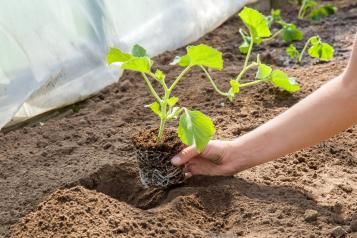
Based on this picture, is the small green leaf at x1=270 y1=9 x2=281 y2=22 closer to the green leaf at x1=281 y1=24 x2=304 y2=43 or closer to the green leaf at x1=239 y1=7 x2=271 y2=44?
the green leaf at x1=281 y1=24 x2=304 y2=43

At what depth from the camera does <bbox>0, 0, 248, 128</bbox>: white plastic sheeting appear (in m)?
3.29

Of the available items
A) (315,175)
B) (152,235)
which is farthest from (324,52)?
(152,235)

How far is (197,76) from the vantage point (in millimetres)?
3686

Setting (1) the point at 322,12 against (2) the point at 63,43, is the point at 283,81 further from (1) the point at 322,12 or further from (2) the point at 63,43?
(1) the point at 322,12

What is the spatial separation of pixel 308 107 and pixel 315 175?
0.32m

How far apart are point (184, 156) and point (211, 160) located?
0.12 meters

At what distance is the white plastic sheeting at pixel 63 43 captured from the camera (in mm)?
3293

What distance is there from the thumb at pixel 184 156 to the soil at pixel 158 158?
0.02 metres

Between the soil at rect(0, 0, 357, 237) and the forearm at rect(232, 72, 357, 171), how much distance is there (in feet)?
0.40

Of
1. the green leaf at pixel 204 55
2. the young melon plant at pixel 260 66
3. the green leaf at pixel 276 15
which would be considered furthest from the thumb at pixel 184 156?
the green leaf at pixel 276 15

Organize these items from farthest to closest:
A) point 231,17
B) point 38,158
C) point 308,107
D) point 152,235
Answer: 1. point 231,17
2. point 38,158
3. point 308,107
4. point 152,235

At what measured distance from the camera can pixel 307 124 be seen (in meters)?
2.33

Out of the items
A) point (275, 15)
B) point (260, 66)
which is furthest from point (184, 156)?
point (275, 15)

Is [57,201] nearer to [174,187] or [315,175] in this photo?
[174,187]
